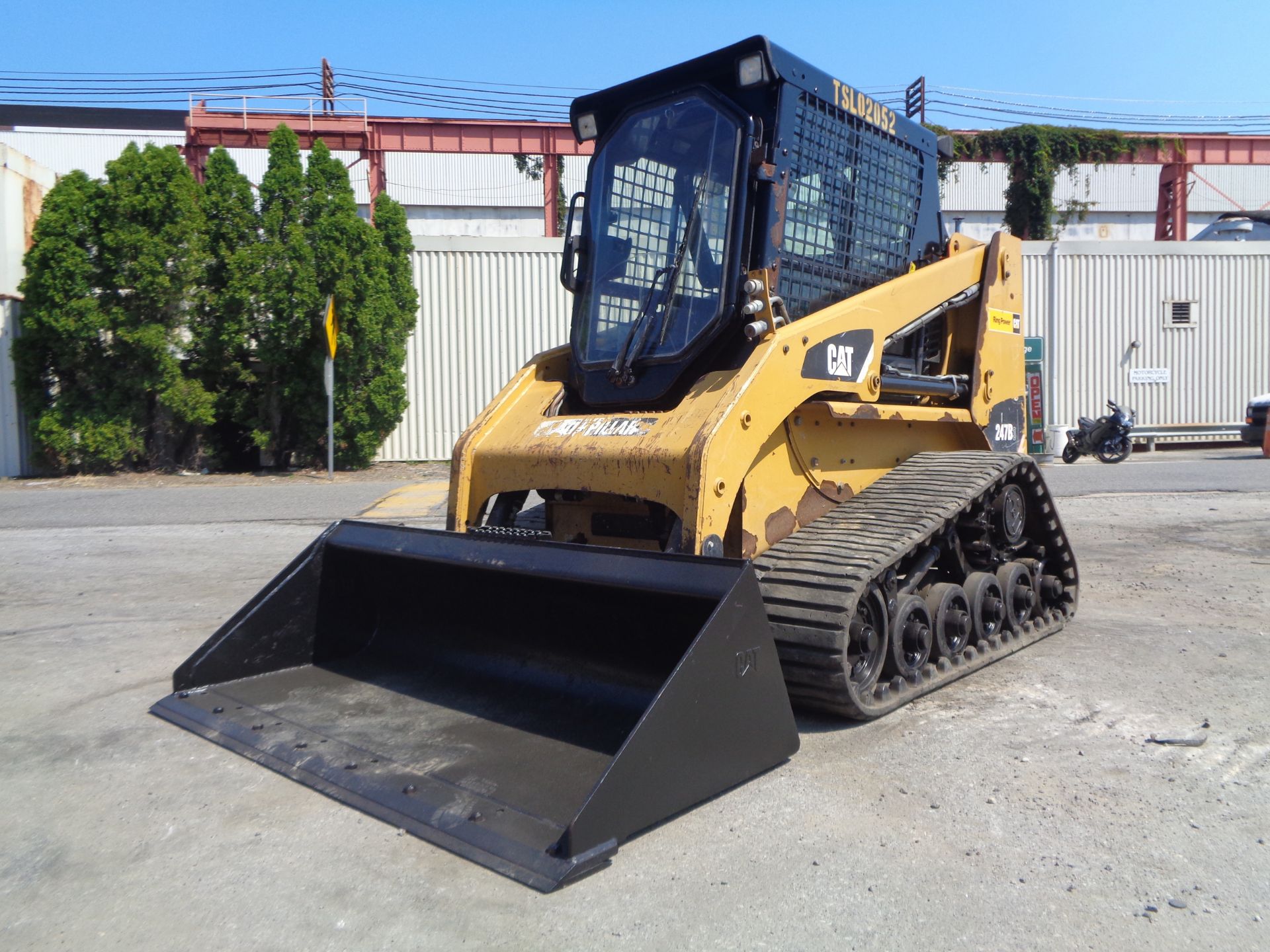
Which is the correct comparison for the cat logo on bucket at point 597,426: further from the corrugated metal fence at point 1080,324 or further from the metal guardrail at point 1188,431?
the metal guardrail at point 1188,431

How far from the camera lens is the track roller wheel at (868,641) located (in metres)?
4.38

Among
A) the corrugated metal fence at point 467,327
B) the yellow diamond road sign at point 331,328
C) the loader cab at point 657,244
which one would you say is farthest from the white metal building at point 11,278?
the loader cab at point 657,244

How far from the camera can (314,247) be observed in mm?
17469

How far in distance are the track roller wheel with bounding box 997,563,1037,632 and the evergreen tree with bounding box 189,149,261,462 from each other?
1456cm

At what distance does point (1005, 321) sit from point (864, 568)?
10.0ft

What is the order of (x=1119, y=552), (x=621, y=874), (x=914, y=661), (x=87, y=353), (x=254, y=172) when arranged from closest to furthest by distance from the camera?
(x=621, y=874) < (x=914, y=661) < (x=1119, y=552) < (x=87, y=353) < (x=254, y=172)

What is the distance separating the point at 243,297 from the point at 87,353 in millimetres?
2737

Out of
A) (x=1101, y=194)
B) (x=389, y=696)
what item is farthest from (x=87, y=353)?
(x=1101, y=194)

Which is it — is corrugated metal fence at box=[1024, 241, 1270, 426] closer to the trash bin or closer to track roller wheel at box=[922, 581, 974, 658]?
the trash bin

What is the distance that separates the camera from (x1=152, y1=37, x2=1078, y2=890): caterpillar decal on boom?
11.7ft

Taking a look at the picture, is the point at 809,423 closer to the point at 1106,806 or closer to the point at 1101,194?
the point at 1106,806

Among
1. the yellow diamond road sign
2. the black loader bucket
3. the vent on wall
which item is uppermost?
the vent on wall

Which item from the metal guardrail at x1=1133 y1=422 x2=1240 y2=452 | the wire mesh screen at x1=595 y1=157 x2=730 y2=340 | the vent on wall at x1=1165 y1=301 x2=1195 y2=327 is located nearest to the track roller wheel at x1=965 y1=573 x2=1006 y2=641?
the wire mesh screen at x1=595 y1=157 x2=730 y2=340

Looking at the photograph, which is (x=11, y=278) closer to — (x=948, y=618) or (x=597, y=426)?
(x=597, y=426)
